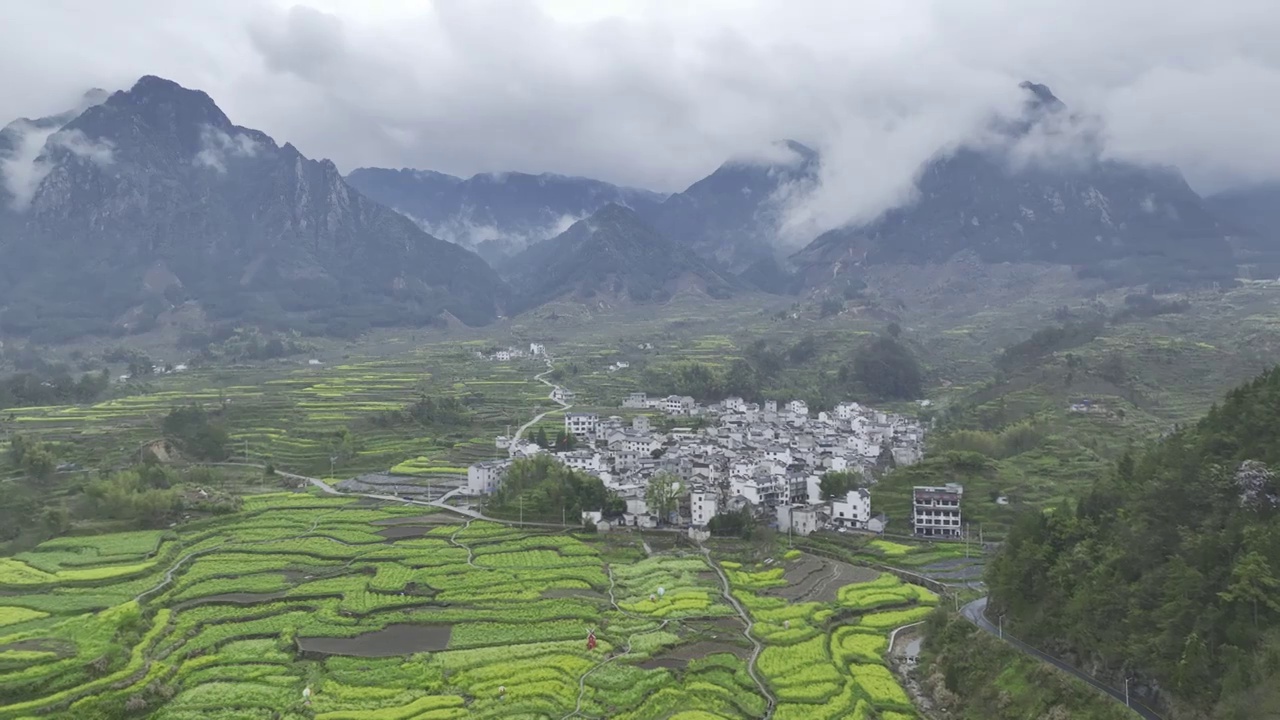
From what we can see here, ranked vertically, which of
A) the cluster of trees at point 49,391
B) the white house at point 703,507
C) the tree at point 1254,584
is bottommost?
the white house at point 703,507

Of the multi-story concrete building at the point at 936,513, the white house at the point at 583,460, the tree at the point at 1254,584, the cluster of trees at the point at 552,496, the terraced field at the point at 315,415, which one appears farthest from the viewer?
the terraced field at the point at 315,415

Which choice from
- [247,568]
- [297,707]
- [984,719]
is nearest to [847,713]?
[984,719]

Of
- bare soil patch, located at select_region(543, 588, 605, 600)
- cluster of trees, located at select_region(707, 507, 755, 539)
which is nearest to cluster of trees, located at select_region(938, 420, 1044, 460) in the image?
cluster of trees, located at select_region(707, 507, 755, 539)

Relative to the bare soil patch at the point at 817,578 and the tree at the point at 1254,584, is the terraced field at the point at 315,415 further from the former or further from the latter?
the tree at the point at 1254,584

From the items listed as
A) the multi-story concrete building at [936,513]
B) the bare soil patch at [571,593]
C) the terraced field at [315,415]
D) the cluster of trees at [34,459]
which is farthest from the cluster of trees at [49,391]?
the multi-story concrete building at [936,513]

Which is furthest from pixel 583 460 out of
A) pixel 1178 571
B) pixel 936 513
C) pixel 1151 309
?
pixel 1151 309

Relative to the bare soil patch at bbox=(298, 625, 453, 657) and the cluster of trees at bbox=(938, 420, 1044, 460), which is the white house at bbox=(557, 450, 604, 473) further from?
the cluster of trees at bbox=(938, 420, 1044, 460)
